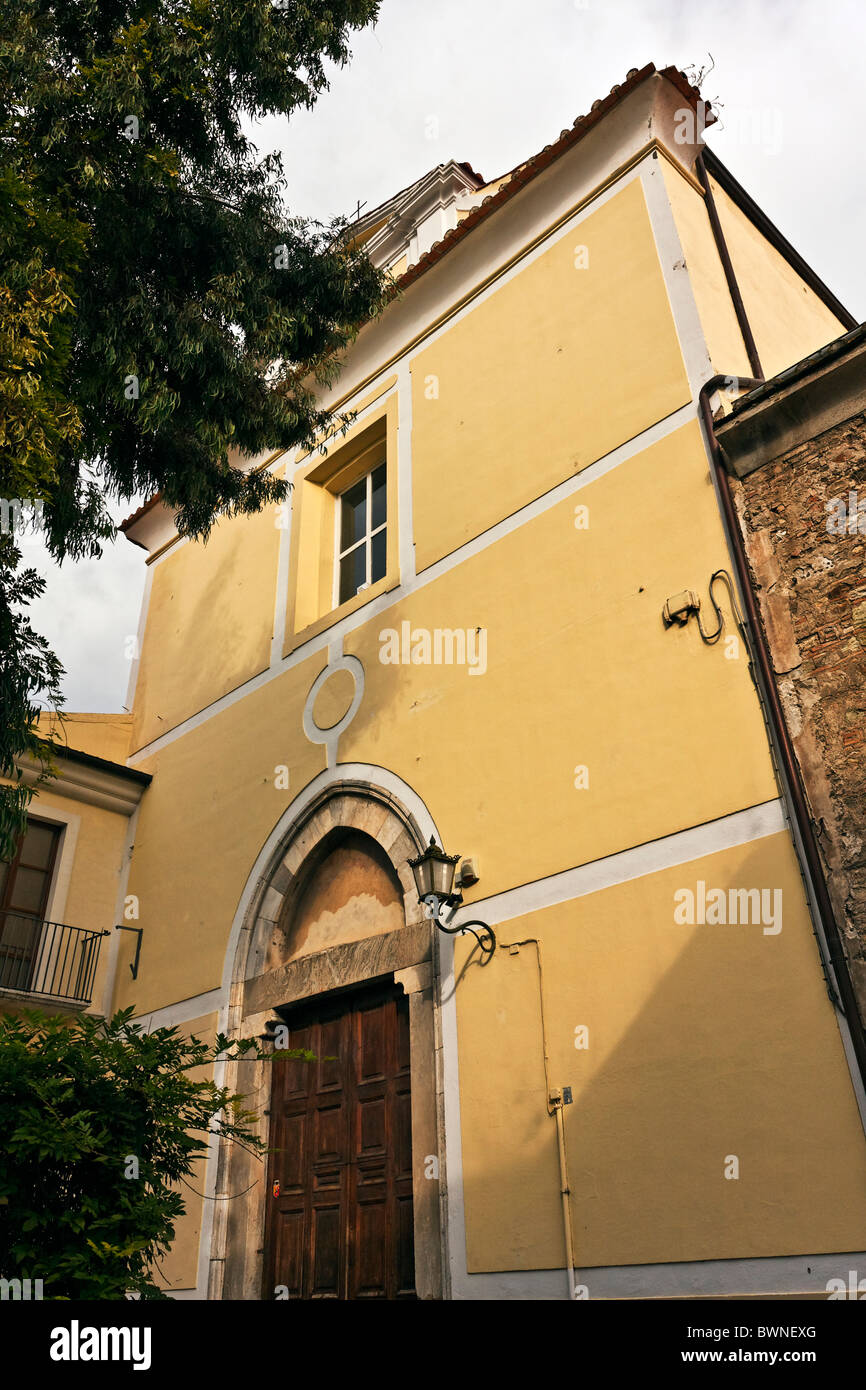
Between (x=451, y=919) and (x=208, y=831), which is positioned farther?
(x=208, y=831)

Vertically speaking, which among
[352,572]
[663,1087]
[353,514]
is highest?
[353,514]

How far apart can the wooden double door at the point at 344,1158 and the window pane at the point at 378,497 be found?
4519 mm

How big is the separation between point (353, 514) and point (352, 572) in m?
0.73

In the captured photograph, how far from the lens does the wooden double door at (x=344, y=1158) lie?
658cm

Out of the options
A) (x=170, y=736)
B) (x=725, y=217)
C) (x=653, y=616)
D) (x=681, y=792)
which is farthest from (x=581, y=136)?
(x=170, y=736)

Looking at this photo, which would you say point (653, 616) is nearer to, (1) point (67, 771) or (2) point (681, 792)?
(2) point (681, 792)

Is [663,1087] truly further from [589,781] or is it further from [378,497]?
[378,497]

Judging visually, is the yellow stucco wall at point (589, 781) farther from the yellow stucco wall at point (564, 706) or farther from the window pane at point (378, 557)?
the window pane at point (378, 557)

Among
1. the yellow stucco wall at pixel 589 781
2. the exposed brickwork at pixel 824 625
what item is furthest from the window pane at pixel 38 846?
the exposed brickwork at pixel 824 625

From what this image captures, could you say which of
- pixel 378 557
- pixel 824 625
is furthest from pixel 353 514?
pixel 824 625

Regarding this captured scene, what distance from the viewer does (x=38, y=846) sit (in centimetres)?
995

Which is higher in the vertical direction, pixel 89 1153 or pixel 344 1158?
pixel 344 1158

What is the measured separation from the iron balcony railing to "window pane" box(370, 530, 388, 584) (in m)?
4.39

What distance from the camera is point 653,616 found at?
629cm
